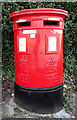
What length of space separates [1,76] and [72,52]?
7.59 feet

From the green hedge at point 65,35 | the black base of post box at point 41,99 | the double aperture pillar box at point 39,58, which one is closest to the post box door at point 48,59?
the double aperture pillar box at point 39,58

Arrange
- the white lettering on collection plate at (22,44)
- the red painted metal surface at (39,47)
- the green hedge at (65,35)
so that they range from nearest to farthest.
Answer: the red painted metal surface at (39,47)
the white lettering on collection plate at (22,44)
the green hedge at (65,35)

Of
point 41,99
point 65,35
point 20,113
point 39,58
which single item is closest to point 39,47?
point 39,58

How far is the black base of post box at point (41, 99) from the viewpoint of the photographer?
2.14 meters

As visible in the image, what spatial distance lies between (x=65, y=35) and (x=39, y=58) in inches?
69.2

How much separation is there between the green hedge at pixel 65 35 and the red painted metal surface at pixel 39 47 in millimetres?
837

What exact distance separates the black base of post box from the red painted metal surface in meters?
0.09

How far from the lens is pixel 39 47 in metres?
2.05

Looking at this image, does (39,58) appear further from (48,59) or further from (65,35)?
(65,35)

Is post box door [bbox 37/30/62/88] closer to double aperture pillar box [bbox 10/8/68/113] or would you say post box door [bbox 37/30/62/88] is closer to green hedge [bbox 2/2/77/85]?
double aperture pillar box [bbox 10/8/68/113]

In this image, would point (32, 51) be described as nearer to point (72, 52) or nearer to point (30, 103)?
point (30, 103)

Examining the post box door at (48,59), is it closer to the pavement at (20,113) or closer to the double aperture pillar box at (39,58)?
the double aperture pillar box at (39,58)

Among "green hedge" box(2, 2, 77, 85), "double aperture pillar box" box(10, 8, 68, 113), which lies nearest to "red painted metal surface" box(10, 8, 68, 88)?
"double aperture pillar box" box(10, 8, 68, 113)

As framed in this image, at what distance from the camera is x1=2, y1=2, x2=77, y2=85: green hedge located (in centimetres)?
296
